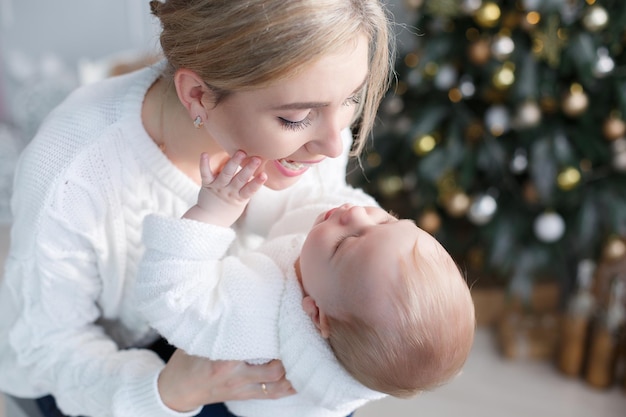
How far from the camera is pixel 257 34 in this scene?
3.10ft

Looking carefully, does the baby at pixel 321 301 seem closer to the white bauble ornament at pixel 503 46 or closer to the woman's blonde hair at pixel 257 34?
the woman's blonde hair at pixel 257 34

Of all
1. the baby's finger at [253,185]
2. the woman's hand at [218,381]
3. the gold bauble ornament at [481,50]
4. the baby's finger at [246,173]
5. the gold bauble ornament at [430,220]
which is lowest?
the gold bauble ornament at [430,220]

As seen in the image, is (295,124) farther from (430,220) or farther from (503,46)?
(430,220)

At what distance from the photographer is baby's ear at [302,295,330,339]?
1082 mm

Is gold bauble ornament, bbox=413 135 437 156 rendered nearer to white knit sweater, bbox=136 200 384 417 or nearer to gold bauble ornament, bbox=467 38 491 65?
gold bauble ornament, bbox=467 38 491 65

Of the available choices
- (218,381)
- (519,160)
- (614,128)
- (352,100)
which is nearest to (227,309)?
(218,381)

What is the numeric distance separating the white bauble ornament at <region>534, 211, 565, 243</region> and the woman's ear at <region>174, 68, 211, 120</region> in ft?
4.82

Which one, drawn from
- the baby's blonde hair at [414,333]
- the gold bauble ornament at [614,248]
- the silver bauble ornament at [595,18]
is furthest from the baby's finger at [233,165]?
the gold bauble ornament at [614,248]

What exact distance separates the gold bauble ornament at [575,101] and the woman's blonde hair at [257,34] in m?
1.27

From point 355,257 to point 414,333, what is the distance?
5.8 inches

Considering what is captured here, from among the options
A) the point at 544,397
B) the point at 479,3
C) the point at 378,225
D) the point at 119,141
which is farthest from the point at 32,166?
the point at 544,397

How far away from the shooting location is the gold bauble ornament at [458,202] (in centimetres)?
231

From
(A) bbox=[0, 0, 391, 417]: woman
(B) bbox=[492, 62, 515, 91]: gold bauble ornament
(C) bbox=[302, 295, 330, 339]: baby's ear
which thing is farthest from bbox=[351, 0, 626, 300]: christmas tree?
(C) bbox=[302, 295, 330, 339]: baby's ear

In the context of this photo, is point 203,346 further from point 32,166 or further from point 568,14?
point 568,14
